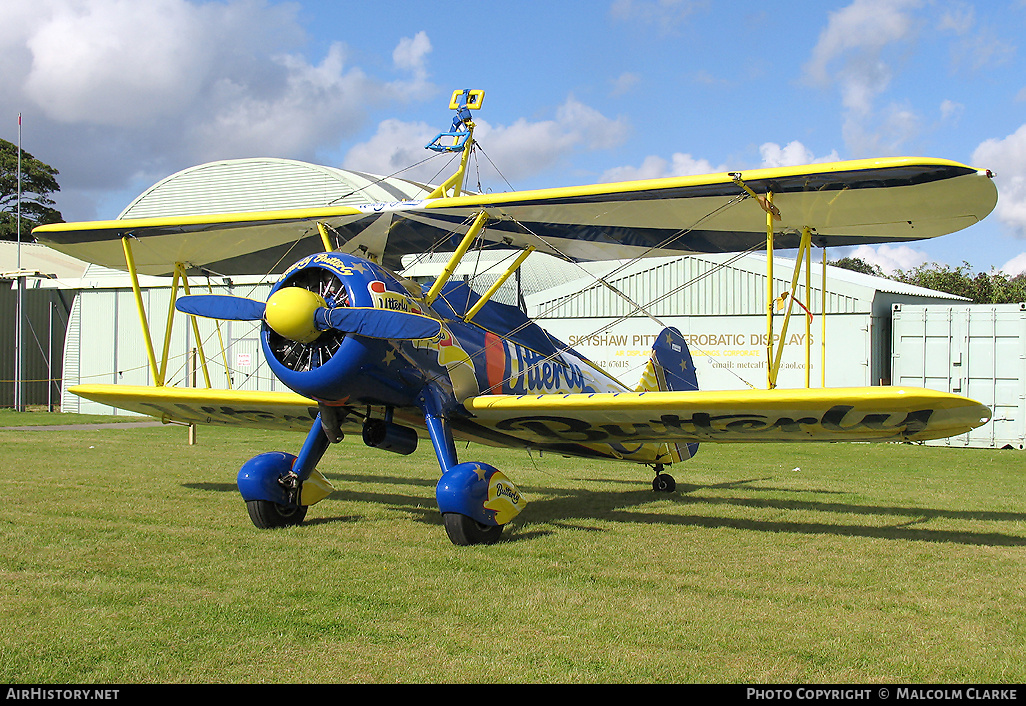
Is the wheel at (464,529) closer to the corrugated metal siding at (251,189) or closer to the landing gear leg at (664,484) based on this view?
the landing gear leg at (664,484)

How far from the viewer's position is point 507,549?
664cm

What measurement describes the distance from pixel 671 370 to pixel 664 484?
4.69 feet

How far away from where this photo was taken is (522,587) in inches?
212

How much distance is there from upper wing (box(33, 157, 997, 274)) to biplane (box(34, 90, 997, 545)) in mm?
24

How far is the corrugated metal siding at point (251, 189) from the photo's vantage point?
989 inches

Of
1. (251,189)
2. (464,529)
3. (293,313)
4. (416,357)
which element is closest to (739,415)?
(464,529)

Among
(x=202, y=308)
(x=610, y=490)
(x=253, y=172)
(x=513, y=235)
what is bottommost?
(x=610, y=490)

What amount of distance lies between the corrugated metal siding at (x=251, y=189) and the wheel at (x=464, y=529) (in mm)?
18636

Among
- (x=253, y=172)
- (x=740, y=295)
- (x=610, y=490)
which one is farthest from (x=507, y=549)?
(x=253, y=172)

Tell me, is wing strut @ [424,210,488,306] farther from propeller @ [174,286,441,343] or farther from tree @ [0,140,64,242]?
tree @ [0,140,64,242]

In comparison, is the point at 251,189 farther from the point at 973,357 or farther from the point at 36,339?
the point at 973,357

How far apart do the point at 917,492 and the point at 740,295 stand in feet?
32.5

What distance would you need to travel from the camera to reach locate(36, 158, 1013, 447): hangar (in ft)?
62.5

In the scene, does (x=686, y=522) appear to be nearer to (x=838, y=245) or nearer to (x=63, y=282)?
(x=838, y=245)
